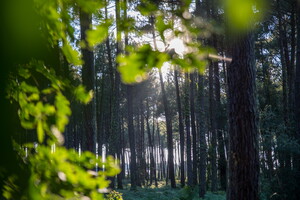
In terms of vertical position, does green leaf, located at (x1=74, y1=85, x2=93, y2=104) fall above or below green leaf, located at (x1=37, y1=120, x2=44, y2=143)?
above

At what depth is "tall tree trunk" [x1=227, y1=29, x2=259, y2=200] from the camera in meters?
5.11

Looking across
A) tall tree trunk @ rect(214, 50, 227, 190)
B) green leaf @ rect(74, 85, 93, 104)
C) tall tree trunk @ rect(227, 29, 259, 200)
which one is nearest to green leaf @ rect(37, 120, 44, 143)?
green leaf @ rect(74, 85, 93, 104)

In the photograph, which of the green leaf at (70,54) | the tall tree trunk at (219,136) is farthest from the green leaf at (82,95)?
the tall tree trunk at (219,136)

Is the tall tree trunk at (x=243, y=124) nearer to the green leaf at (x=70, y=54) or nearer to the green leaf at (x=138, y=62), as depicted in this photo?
the green leaf at (x=138, y=62)

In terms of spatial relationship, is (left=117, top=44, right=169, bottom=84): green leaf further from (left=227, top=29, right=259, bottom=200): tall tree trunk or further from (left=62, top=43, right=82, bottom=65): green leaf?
(left=227, top=29, right=259, bottom=200): tall tree trunk

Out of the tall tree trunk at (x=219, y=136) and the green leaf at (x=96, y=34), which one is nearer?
A: the green leaf at (x=96, y=34)

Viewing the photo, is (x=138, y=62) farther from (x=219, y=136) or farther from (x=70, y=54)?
(x=219, y=136)

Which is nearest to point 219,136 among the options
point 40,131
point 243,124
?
point 243,124

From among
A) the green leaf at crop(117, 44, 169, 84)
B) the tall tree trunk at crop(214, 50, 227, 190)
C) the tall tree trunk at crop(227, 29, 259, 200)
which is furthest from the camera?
the tall tree trunk at crop(214, 50, 227, 190)

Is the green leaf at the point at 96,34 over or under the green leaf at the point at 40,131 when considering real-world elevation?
over

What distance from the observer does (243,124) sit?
5168 mm

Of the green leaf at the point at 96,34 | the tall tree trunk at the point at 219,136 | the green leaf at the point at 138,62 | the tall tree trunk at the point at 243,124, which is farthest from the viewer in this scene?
the tall tree trunk at the point at 219,136

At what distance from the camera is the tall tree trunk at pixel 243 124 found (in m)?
5.11

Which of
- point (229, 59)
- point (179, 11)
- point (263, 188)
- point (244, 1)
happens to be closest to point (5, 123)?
point (179, 11)
